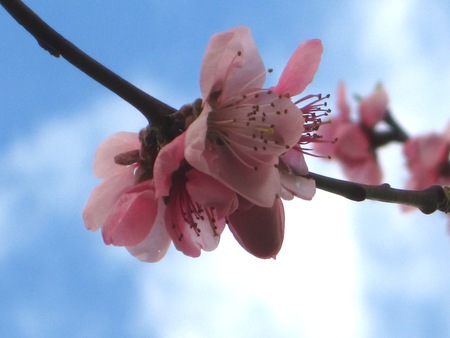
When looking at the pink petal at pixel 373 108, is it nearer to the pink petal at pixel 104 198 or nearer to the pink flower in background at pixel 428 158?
the pink flower in background at pixel 428 158

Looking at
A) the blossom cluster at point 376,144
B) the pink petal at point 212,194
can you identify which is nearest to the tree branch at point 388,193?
the pink petal at point 212,194

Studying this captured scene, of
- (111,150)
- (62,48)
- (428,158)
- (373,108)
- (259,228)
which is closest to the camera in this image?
(62,48)

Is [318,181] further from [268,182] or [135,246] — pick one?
[135,246]

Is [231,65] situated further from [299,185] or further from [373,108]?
[373,108]

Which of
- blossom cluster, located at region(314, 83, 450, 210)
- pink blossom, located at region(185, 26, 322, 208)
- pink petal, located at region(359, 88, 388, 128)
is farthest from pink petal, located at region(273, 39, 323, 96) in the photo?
pink petal, located at region(359, 88, 388, 128)

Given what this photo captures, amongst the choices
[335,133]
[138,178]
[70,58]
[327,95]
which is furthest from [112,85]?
[335,133]

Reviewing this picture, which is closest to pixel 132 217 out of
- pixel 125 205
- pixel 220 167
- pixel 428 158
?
pixel 125 205
